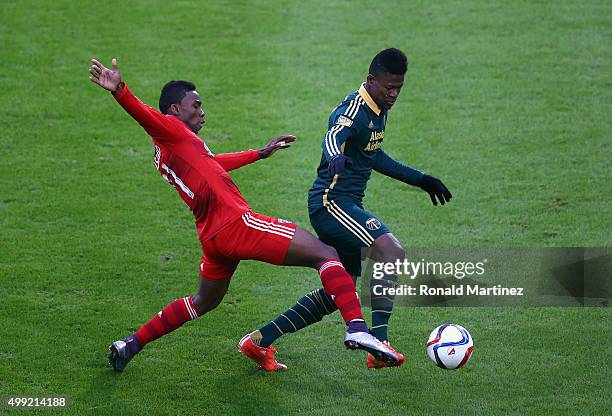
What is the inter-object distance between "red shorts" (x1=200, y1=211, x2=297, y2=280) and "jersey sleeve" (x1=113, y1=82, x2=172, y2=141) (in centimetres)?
87

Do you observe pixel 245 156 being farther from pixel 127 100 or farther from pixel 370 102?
pixel 127 100

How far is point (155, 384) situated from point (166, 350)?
0.64m

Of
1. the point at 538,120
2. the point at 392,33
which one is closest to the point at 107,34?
the point at 392,33

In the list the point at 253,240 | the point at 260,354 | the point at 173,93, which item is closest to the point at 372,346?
the point at 253,240

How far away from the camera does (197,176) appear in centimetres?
815

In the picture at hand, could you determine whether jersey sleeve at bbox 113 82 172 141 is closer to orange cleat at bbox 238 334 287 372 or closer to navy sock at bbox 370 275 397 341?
orange cleat at bbox 238 334 287 372

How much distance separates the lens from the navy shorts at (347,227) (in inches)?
321

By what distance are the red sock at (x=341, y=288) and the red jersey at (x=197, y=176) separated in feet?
2.63

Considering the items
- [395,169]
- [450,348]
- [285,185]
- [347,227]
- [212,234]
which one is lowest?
[450,348]

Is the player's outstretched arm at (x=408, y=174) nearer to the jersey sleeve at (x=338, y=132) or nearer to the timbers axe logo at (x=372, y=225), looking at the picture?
the jersey sleeve at (x=338, y=132)

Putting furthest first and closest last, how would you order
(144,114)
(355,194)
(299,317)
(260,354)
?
(299,317), (260,354), (355,194), (144,114)

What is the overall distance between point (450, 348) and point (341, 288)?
3.10ft

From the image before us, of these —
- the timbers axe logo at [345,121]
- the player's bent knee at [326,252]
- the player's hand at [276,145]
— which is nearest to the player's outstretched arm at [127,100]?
the player's hand at [276,145]

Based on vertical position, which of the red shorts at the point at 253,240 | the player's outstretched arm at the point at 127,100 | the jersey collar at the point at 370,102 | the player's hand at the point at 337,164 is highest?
the jersey collar at the point at 370,102
